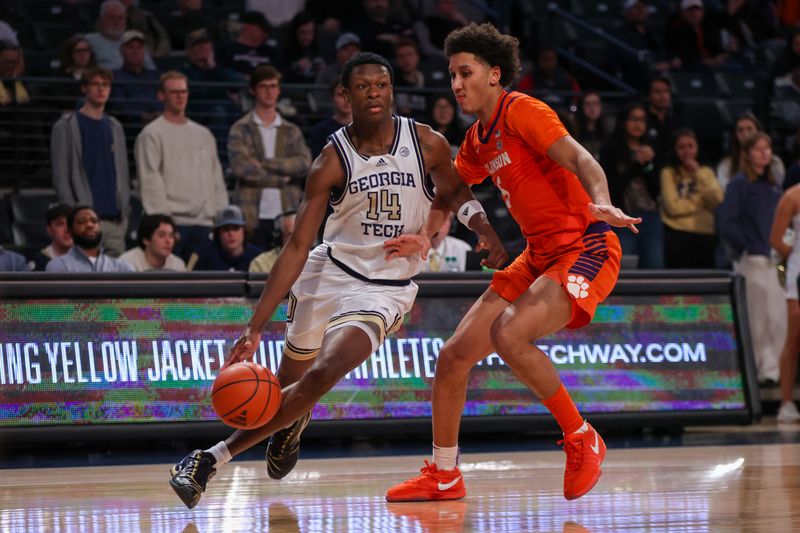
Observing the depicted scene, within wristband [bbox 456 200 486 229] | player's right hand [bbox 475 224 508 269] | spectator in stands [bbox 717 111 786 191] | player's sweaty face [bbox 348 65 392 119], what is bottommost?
player's right hand [bbox 475 224 508 269]

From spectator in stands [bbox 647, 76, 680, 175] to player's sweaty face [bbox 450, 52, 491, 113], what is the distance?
5.85m

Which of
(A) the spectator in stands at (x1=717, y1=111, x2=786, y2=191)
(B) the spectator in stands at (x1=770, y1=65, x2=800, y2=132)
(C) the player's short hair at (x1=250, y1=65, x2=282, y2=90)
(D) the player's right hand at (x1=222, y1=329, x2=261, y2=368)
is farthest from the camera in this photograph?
(B) the spectator in stands at (x1=770, y1=65, x2=800, y2=132)

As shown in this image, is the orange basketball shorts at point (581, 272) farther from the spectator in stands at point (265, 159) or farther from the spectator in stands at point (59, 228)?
the spectator in stands at point (265, 159)

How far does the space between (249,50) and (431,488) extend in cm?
753

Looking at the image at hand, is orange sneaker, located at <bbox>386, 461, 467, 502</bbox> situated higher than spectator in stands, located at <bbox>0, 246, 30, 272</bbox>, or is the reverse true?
spectator in stands, located at <bbox>0, 246, 30, 272</bbox>

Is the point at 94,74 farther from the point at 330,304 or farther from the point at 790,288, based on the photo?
the point at 790,288

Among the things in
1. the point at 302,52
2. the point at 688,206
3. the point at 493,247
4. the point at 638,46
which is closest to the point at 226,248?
the point at 302,52

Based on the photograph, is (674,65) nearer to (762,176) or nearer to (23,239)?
(762,176)

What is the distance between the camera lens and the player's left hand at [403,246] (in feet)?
18.5

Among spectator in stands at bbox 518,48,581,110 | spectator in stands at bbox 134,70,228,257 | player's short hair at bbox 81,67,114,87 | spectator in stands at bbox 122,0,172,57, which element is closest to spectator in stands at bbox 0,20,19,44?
spectator in stands at bbox 122,0,172,57

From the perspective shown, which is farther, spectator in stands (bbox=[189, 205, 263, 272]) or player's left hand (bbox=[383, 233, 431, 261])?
spectator in stands (bbox=[189, 205, 263, 272])

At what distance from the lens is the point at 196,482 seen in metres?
5.23

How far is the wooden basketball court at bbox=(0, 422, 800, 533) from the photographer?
5.00m

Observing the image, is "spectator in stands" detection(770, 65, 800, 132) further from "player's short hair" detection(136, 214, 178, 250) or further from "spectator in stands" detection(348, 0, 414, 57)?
"player's short hair" detection(136, 214, 178, 250)
